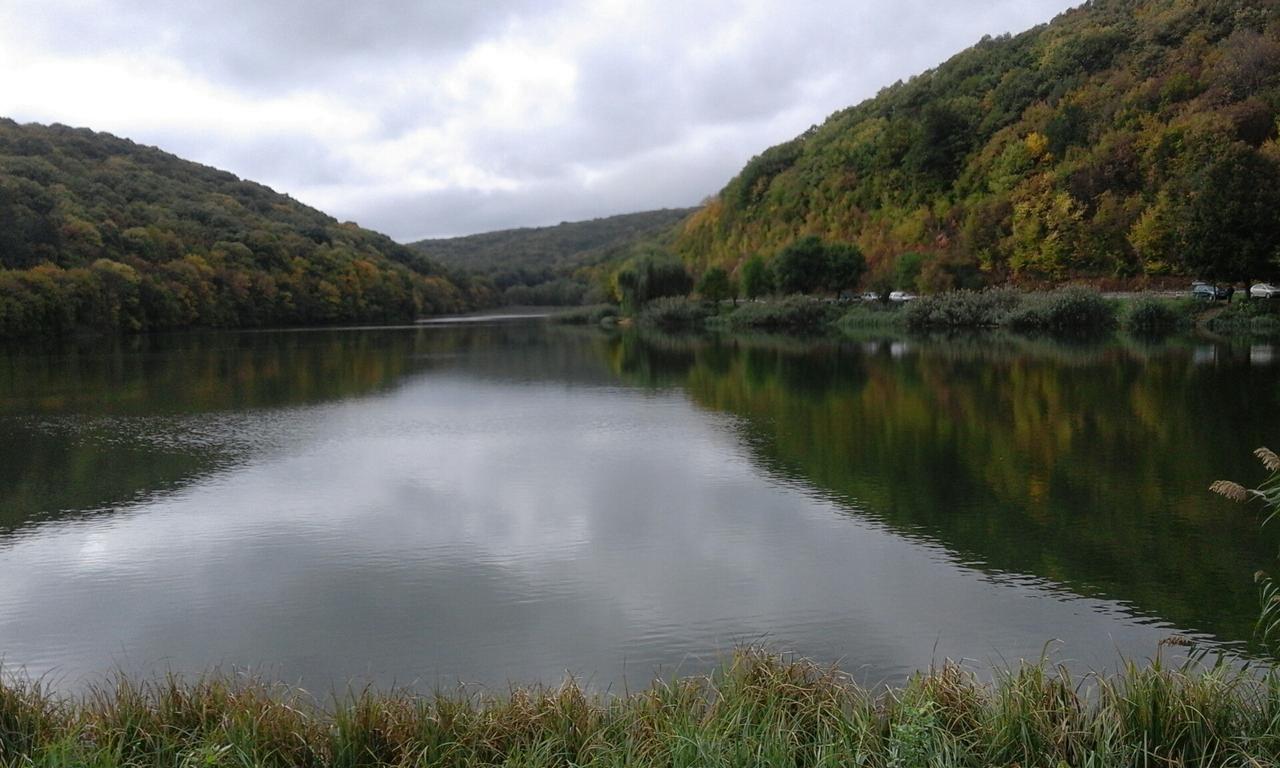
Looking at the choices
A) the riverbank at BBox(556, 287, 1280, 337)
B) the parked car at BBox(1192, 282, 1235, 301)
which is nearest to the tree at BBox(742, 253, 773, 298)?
the riverbank at BBox(556, 287, 1280, 337)

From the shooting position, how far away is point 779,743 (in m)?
4.75

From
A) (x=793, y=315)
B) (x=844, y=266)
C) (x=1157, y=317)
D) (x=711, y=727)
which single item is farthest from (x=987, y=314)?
(x=711, y=727)

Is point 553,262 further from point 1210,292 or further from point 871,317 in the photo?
point 1210,292

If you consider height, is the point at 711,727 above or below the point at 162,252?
below

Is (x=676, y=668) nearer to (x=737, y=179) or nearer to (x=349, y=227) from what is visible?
(x=737, y=179)

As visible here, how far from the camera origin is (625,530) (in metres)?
11.6

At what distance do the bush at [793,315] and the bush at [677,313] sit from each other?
25.7 feet

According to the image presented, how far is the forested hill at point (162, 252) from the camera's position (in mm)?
64000

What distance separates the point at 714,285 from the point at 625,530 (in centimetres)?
6586

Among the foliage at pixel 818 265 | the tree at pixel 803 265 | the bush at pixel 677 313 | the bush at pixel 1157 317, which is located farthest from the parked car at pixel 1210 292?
the bush at pixel 677 313

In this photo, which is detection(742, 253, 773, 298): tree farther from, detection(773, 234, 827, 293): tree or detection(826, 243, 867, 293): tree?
detection(826, 243, 867, 293): tree

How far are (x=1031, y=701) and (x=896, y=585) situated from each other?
4160 millimetres

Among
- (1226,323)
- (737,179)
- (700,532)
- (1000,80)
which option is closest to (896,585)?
(700,532)

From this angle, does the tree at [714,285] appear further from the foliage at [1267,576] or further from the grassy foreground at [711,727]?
the grassy foreground at [711,727]
